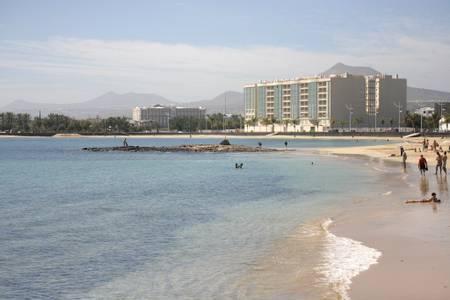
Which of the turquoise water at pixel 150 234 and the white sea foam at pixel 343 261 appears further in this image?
the turquoise water at pixel 150 234

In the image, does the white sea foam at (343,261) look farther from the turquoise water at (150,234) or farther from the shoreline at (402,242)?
the turquoise water at (150,234)

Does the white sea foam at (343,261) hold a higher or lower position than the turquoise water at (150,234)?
higher

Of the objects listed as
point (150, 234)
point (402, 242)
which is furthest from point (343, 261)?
point (150, 234)

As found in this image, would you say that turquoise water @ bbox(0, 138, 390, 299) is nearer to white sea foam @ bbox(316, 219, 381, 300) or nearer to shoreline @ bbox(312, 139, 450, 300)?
white sea foam @ bbox(316, 219, 381, 300)

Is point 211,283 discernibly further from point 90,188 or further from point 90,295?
point 90,188

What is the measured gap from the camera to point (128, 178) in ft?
162

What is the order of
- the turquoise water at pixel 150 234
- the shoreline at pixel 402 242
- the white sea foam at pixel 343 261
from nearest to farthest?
the shoreline at pixel 402 242 → the white sea foam at pixel 343 261 → the turquoise water at pixel 150 234

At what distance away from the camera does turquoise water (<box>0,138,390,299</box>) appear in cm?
1337

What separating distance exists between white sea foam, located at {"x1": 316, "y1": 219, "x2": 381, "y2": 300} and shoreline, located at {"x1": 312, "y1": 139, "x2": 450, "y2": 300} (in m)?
0.19

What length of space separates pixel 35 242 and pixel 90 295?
677 cm

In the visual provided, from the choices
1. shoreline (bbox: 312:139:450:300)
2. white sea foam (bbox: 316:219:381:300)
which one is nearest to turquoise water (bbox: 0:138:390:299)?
white sea foam (bbox: 316:219:381:300)

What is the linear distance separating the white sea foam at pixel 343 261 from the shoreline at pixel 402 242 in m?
0.19

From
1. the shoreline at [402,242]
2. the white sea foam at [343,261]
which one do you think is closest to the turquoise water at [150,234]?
the white sea foam at [343,261]

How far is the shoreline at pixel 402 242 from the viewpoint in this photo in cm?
1191
